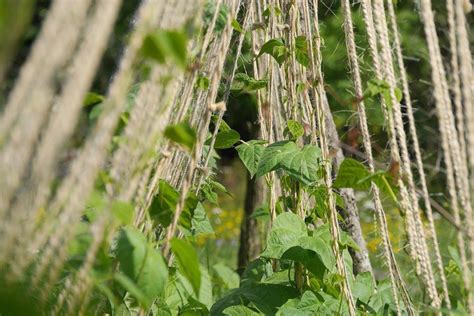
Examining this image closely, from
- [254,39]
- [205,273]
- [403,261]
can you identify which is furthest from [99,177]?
[403,261]

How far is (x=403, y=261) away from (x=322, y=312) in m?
2.99

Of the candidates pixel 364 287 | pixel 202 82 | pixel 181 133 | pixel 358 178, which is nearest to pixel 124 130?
pixel 181 133

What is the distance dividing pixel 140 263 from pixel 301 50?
937mm

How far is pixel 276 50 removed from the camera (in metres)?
2.11

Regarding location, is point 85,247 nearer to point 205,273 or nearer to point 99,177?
point 99,177

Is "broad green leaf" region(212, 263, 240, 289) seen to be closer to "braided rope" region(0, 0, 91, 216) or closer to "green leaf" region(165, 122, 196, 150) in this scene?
"green leaf" region(165, 122, 196, 150)

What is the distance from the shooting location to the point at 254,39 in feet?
7.32

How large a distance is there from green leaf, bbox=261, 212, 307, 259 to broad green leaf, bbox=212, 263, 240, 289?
4.80 ft

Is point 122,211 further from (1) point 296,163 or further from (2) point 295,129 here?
(2) point 295,129

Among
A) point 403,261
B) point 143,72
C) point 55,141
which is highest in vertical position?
point 403,261

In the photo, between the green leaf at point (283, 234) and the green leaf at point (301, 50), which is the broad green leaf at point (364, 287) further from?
the green leaf at point (301, 50)

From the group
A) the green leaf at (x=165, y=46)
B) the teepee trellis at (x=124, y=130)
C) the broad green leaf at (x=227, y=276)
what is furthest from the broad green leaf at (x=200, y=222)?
the broad green leaf at (x=227, y=276)

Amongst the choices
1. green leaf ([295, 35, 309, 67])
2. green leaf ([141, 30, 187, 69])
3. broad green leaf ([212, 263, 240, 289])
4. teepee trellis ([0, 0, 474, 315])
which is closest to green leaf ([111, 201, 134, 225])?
teepee trellis ([0, 0, 474, 315])

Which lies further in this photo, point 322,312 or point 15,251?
point 322,312
